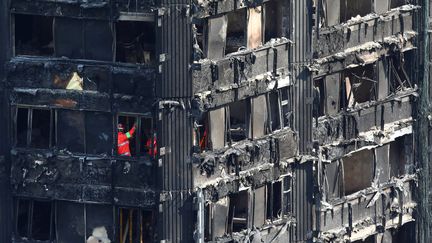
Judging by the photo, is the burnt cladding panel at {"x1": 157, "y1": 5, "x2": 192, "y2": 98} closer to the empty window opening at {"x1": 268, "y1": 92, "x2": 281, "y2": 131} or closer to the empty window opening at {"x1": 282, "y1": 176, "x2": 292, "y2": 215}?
the empty window opening at {"x1": 268, "y1": 92, "x2": 281, "y2": 131}

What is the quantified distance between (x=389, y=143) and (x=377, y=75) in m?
A: 2.87

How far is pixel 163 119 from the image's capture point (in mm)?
79000

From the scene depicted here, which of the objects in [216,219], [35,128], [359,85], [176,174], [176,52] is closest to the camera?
[176,52]

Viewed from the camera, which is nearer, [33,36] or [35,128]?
[33,36]

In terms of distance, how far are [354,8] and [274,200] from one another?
8.55m

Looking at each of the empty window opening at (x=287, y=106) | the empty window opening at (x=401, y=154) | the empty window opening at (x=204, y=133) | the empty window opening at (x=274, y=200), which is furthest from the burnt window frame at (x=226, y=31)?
the empty window opening at (x=401, y=154)

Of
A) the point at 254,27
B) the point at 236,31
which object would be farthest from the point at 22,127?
the point at 254,27

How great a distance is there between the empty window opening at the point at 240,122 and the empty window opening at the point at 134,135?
3726mm

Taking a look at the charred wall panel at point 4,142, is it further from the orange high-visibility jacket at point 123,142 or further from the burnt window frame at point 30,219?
the orange high-visibility jacket at point 123,142

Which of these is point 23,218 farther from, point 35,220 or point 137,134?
point 137,134

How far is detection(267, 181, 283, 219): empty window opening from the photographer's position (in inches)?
3307

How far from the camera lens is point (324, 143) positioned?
86.7 m

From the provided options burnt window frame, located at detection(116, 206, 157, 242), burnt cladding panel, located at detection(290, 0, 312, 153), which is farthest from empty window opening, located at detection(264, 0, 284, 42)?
burnt window frame, located at detection(116, 206, 157, 242)

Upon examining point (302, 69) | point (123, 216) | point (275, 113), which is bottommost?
point (123, 216)
